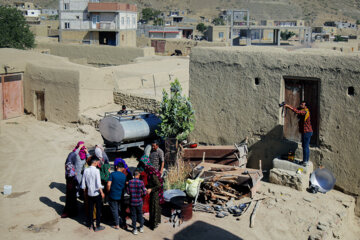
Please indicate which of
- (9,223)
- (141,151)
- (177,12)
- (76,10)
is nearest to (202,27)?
(177,12)

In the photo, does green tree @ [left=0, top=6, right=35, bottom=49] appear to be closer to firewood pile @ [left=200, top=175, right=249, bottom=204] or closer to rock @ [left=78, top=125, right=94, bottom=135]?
rock @ [left=78, top=125, right=94, bottom=135]

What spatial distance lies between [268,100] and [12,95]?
1174 cm

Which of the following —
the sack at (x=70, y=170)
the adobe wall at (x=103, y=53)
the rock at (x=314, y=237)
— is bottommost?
the rock at (x=314, y=237)

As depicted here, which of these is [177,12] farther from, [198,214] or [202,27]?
[198,214]

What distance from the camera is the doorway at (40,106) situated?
1891 cm

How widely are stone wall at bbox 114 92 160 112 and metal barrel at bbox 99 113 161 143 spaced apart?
341cm

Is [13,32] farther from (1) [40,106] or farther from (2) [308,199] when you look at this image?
(2) [308,199]

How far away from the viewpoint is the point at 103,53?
31.2 metres

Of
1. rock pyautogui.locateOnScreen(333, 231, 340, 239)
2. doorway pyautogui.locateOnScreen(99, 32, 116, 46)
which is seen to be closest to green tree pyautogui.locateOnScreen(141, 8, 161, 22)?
doorway pyautogui.locateOnScreen(99, 32, 116, 46)

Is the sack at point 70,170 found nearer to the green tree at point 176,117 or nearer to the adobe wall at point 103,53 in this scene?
the green tree at point 176,117

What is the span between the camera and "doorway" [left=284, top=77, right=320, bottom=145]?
11.0 meters

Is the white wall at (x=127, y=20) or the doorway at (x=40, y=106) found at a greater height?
the white wall at (x=127, y=20)

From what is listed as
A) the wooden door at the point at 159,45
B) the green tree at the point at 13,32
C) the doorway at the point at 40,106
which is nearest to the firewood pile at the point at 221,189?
the doorway at the point at 40,106

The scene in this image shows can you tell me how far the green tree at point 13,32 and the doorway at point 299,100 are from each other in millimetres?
27544
